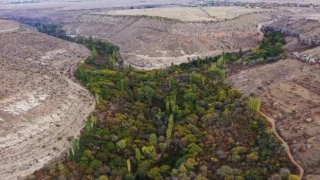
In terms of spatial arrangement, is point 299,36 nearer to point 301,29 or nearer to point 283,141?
point 301,29

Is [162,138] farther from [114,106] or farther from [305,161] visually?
[305,161]

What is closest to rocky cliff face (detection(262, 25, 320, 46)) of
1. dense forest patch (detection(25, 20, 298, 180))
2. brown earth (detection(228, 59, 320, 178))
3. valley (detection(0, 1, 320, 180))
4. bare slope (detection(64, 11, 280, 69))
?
valley (detection(0, 1, 320, 180))

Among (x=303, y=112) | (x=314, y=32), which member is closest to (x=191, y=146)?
(x=303, y=112)

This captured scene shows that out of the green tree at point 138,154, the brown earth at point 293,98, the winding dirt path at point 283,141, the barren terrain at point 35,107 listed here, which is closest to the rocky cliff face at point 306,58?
the brown earth at point 293,98

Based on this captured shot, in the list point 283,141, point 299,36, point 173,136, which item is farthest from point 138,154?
point 299,36

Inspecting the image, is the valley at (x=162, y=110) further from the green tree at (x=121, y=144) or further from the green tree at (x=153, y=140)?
the green tree at (x=121, y=144)

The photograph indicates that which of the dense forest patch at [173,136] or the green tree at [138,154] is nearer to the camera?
the dense forest patch at [173,136]
